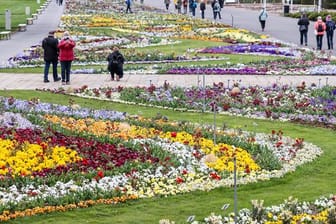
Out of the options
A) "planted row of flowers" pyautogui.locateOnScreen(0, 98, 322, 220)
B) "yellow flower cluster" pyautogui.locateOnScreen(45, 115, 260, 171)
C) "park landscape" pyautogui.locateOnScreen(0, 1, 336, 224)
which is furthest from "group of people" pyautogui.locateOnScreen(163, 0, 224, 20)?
"planted row of flowers" pyautogui.locateOnScreen(0, 98, 322, 220)

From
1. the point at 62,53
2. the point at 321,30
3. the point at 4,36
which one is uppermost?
the point at 321,30

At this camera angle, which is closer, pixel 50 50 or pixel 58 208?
pixel 58 208

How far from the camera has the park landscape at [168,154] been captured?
9.02 metres

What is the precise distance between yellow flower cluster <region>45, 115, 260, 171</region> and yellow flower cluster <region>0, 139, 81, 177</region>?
1.46 metres

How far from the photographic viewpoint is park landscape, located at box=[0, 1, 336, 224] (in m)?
9.02

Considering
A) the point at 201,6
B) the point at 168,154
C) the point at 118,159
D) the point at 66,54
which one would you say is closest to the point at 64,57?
the point at 66,54

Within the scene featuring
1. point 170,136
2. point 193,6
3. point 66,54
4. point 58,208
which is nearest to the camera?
point 58,208

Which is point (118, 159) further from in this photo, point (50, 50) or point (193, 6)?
point (193, 6)

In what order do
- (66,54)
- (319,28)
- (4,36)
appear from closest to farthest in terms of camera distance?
1. (66,54)
2. (319,28)
3. (4,36)

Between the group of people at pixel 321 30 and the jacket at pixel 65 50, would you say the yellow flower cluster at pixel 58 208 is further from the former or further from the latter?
the group of people at pixel 321 30

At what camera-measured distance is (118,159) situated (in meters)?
11.0

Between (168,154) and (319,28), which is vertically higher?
(319,28)

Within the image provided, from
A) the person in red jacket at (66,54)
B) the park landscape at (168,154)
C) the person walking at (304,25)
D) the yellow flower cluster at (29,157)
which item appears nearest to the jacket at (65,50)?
the person in red jacket at (66,54)

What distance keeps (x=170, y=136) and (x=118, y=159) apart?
1.91m
